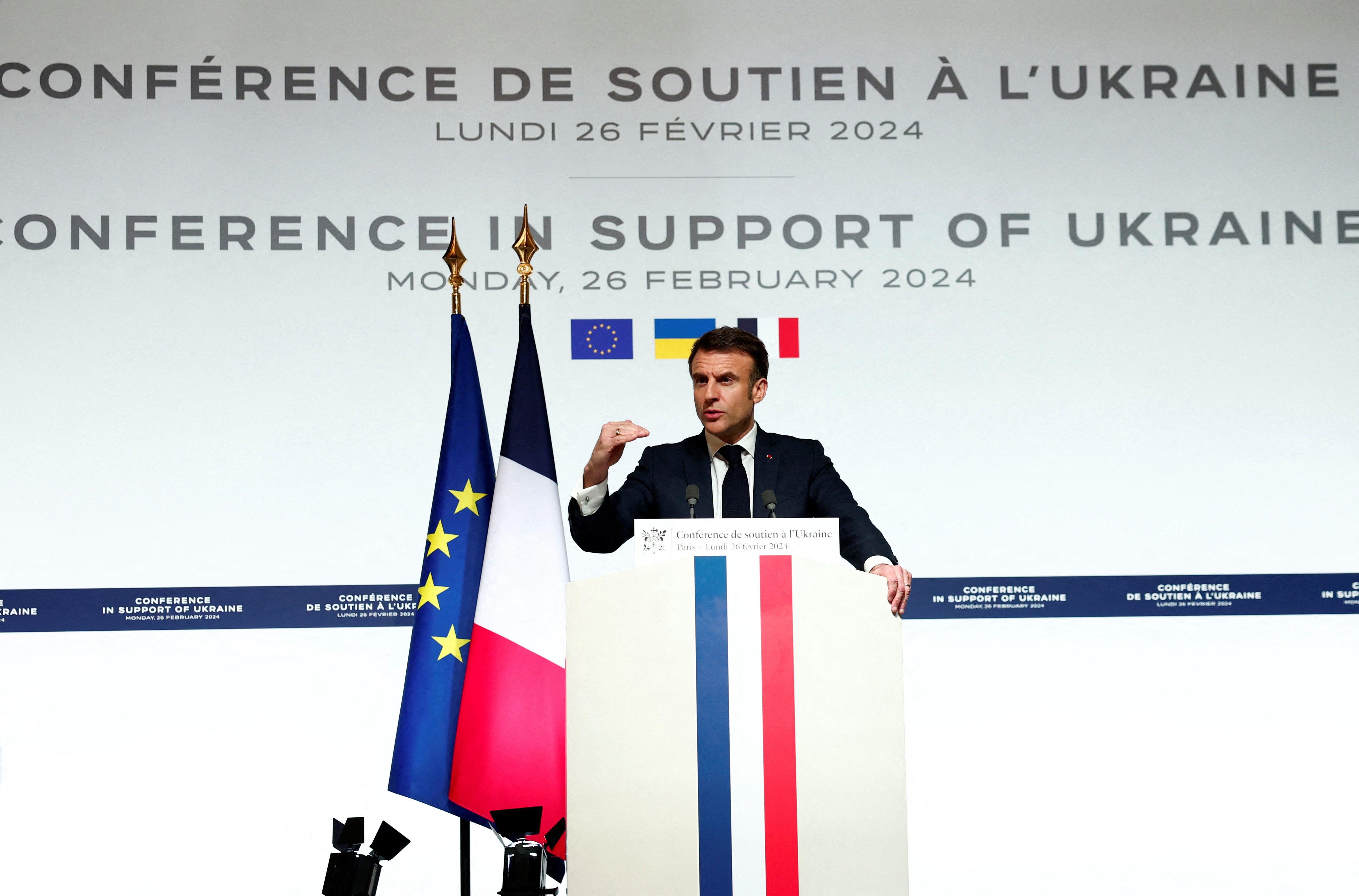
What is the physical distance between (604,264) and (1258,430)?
234 cm

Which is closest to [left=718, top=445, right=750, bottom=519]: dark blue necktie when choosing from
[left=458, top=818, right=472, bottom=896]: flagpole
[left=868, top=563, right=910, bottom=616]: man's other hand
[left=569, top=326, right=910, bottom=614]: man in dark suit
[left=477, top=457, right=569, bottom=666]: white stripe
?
[left=569, top=326, right=910, bottom=614]: man in dark suit

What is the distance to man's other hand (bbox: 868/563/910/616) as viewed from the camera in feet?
7.47

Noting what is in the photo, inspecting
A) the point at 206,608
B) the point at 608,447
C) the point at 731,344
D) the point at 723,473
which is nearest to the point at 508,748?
the point at 608,447

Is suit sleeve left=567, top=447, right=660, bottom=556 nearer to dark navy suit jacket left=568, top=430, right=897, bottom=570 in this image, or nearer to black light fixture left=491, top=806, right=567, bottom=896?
dark navy suit jacket left=568, top=430, right=897, bottom=570

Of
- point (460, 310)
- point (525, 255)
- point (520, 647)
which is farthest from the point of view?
point (460, 310)

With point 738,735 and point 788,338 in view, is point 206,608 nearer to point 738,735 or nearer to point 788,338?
point 788,338

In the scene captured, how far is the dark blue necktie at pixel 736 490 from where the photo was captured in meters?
2.86

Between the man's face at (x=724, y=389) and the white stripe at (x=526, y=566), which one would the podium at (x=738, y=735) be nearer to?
the white stripe at (x=526, y=566)

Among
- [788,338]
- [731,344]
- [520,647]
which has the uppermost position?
[788,338]

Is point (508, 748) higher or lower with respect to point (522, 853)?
higher

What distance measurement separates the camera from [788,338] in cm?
399

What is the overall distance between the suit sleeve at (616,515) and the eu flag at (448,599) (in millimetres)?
265

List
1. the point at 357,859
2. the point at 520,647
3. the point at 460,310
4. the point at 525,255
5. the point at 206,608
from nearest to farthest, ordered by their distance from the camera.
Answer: the point at 357,859, the point at 520,647, the point at 525,255, the point at 460,310, the point at 206,608

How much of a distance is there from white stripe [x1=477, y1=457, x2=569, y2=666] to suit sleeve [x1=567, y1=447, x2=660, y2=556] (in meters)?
0.06
